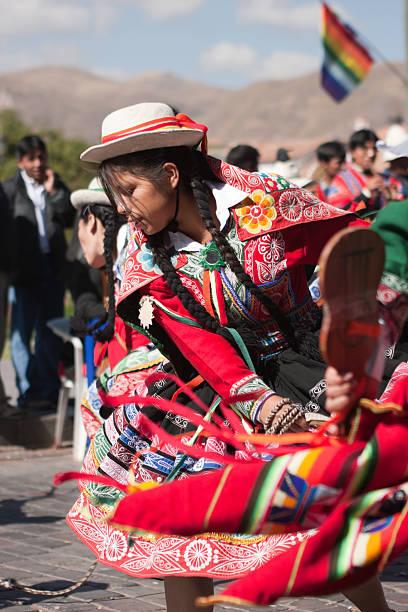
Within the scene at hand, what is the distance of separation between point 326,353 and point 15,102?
15440cm

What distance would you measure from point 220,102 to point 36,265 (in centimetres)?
16371

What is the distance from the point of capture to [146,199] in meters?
2.79

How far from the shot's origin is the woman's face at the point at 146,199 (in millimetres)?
2793

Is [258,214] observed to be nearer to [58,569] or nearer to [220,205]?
[220,205]

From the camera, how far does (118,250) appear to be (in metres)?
4.73

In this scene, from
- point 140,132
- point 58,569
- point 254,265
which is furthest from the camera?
point 58,569

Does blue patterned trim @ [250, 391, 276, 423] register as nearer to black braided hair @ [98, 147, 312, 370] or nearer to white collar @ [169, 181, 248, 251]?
black braided hair @ [98, 147, 312, 370]

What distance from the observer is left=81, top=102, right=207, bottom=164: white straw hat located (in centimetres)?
274

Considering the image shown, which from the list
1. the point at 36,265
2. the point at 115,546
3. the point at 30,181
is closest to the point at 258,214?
the point at 115,546

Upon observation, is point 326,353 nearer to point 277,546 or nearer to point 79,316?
point 277,546

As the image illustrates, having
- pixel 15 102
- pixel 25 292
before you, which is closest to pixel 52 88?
pixel 15 102

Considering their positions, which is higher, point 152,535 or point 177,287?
point 177,287

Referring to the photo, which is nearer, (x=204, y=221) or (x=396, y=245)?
(x=396, y=245)

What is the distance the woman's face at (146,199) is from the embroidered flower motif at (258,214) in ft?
0.74
